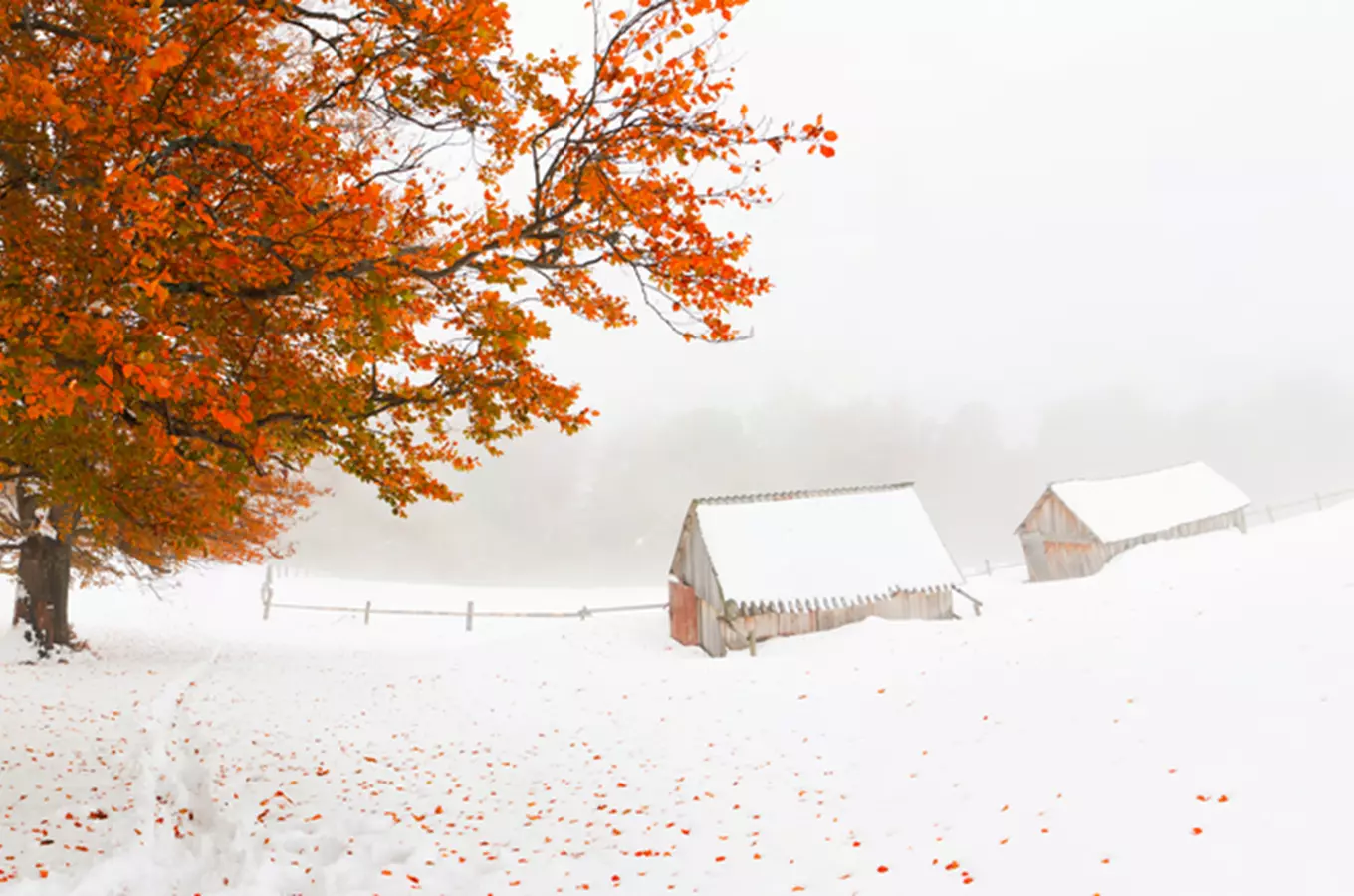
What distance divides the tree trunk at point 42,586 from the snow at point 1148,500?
32.2 m

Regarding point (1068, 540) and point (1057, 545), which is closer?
point (1068, 540)

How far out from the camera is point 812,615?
58.4 feet

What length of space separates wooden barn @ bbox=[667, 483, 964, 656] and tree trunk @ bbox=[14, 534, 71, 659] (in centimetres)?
1461

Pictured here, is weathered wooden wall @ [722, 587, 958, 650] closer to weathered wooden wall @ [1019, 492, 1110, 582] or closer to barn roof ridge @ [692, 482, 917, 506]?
barn roof ridge @ [692, 482, 917, 506]

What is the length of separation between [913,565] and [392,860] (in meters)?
15.3

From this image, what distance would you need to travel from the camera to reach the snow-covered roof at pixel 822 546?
18078mm

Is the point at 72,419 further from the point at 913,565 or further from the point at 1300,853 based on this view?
the point at 913,565

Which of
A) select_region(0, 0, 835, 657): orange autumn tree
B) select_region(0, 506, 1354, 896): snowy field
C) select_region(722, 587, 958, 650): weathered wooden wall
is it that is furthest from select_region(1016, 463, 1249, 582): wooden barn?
select_region(0, 0, 835, 657): orange autumn tree

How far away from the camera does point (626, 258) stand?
6000 millimetres

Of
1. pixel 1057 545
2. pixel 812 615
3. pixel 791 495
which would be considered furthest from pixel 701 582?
pixel 1057 545

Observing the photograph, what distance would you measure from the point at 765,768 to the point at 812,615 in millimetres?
8724

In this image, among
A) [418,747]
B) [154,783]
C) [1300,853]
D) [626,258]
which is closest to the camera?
[1300,853]

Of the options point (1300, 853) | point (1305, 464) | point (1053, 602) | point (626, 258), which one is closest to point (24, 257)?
point (626, 258)

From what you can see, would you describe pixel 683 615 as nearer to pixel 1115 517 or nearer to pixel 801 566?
pixel 801 566
